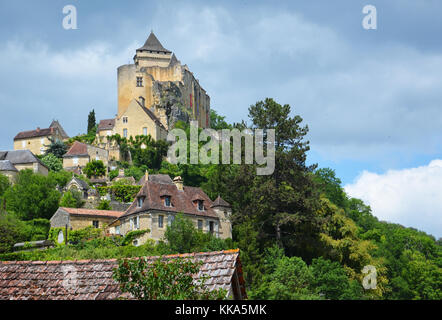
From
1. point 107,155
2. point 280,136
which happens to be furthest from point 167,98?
point 280,136

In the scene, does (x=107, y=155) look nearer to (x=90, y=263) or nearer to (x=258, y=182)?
(x=258, y=182)

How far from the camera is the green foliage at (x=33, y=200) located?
63.6 m

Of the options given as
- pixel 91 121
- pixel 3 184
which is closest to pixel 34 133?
pixel 91 121

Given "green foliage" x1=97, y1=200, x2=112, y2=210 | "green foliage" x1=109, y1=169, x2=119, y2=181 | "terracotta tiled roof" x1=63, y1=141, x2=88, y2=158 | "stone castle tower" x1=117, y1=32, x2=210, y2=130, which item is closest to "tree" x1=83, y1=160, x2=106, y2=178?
"green foliage" x1=109, y1=169, x2=119, y2=181

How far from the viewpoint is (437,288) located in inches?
2908

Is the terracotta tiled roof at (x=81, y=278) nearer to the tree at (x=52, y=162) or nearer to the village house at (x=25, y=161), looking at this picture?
the village house at (x=25, y=161)

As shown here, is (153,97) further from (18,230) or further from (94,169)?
(18,230)

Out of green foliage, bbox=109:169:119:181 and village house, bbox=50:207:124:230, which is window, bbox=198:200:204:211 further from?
green foliage, bbox=109:169:119:181

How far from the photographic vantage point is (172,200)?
56219mm

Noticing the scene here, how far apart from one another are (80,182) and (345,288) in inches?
1510

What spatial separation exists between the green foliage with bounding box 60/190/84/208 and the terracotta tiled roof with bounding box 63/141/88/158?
824 inches

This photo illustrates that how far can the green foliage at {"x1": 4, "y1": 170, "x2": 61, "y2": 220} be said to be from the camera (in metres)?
63.6

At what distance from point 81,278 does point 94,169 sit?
70.1 meters

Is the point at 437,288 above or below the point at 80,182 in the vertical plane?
below
